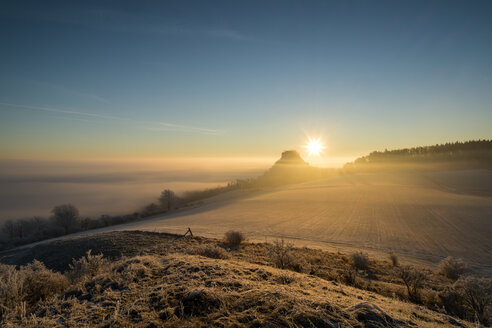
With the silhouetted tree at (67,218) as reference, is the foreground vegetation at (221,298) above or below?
above

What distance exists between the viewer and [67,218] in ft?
→ 115

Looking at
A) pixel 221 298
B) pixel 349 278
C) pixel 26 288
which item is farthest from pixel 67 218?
pixel 349 278

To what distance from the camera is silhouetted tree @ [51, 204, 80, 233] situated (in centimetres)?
3484

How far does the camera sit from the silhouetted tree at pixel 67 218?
3484cm

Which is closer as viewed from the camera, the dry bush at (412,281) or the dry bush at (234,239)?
the dry bush at (412,281)

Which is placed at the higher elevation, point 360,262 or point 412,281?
point 412,281

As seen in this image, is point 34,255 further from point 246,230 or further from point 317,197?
point 317,197

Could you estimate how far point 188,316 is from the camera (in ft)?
11.7

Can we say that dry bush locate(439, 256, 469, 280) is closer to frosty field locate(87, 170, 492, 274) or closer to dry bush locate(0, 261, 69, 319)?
frosty field locate(87, 170, 492, 274)

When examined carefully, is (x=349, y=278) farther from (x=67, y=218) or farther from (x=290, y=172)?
(x=290, y=172)

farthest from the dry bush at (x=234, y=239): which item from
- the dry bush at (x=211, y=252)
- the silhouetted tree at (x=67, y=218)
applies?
the silhouetted tree at (x=67, y=218)

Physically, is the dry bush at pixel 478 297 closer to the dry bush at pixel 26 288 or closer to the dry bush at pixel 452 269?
the dry bush at pixel 452 269

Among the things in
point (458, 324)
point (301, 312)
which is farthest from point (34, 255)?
point (458, 324)

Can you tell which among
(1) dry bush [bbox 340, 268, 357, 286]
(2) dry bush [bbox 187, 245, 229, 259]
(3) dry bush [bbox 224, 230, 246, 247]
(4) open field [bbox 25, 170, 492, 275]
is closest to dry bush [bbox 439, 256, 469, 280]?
(4) open field [bbox 25, 170, 492, 275]
